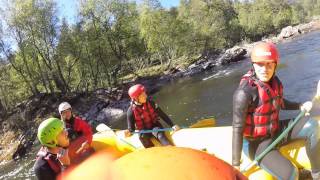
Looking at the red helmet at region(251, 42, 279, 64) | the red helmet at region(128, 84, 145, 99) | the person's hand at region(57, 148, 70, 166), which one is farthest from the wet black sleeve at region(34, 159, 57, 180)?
the red helmet at region(128, 84, 145, 99)

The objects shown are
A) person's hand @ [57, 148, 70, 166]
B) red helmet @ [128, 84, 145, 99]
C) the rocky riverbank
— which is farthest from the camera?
the rocky riverbank

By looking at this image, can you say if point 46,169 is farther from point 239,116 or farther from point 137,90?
point 137,90

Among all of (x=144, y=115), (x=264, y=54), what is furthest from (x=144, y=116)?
(x=264, y=54)

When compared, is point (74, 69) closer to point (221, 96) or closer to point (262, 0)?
point (221, 96)

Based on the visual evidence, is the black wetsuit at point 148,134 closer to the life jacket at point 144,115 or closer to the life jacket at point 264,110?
the life jacket at point 144,115

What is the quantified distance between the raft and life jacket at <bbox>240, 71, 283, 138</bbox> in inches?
15.1

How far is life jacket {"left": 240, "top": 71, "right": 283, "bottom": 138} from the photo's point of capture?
310cm

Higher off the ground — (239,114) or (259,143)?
(239,114)

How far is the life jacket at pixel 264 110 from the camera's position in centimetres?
310

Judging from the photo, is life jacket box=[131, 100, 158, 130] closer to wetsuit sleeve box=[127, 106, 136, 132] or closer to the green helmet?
wetsuit sleeve box=[127, 106, 136, 132]

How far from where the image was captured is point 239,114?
3.05 metres

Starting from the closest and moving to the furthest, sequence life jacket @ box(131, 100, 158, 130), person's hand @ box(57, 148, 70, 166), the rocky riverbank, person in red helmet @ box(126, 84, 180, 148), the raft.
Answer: person's hand @ box(57, 148, 70, 166) → the raft → person in red helmet @ box(126, 84, 180, 148) → life jacket @ box(131, 100, 158, 130) → the rocky riverbank

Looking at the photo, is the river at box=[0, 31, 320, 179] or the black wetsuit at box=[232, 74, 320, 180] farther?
the river at box=[0, 31, 320, 179]

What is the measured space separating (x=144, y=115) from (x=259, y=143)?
3.24 m
